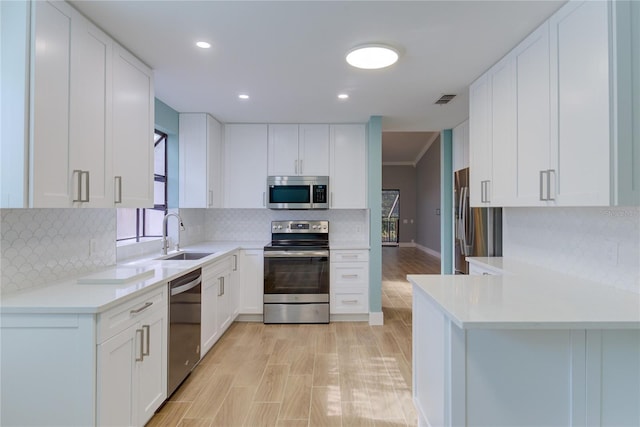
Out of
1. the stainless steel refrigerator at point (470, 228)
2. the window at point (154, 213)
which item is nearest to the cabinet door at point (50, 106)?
the window at point (154, 213)

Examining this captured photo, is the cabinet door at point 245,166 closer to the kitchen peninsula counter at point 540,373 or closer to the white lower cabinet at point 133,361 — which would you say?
the white lower cabinet at point 133,361

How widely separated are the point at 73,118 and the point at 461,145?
4172mm

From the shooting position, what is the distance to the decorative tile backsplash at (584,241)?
5.68 ft

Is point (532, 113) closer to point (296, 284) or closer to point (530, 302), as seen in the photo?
point (530, 302)

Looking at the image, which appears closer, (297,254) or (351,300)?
(297,254)

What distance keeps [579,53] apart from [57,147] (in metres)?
2.78

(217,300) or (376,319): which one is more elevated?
(217,300)

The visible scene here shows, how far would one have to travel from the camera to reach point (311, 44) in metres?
2.19

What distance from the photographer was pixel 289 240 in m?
4.36

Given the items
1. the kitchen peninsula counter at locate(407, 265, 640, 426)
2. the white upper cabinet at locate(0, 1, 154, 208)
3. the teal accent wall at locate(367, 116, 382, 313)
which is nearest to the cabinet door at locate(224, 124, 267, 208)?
the teal accent wall at locate(367, 116, 382, 313)

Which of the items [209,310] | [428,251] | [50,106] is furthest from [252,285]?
[428,251]

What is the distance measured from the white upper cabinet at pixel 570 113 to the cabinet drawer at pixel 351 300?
6.43 feet

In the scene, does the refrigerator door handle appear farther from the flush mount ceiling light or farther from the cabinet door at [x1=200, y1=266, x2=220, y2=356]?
the cabinet door at [x1=200, y1=266, x2=220, y2=356]

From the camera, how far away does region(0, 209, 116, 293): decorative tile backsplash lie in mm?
1725
